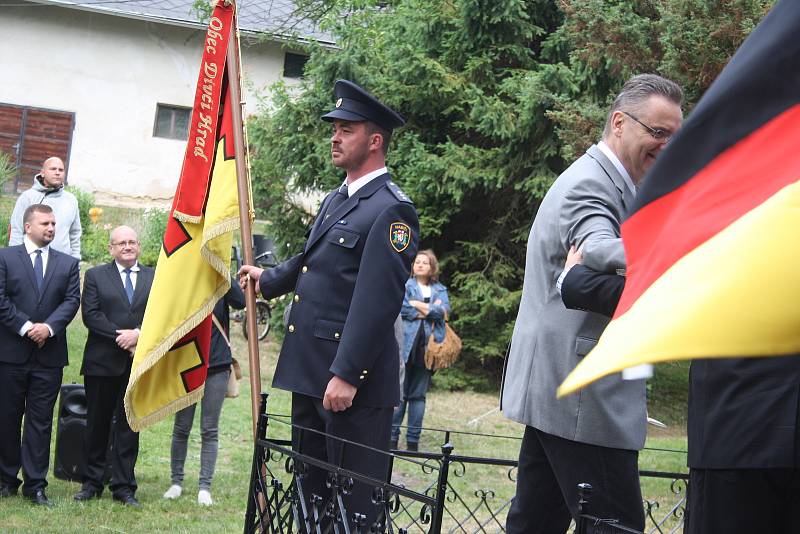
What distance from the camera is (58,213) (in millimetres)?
9805

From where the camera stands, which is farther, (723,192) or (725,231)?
(723,192)

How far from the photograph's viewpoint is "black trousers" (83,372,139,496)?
7.88m

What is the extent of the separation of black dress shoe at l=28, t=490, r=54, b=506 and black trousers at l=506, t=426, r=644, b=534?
473 centimetres

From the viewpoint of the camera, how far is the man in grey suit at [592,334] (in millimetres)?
3531

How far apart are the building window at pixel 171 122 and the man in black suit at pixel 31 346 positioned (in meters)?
18.1

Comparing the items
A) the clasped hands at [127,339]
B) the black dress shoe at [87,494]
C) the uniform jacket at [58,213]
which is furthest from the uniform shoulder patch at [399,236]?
the uniform jacket at [58,213]

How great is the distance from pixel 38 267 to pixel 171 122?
18.4 meters

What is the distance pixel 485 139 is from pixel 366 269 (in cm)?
1077

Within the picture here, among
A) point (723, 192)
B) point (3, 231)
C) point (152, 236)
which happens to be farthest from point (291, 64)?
point (723, 192)

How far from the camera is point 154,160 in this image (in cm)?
2564

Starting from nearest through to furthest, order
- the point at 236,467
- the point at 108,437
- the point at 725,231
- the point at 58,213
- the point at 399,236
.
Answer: the point at 725,231 → the point at 399,236 → the point at 108,437 → the point at 236,467 → the point at 58,213

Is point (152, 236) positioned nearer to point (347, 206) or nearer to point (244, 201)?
point (244, 201)

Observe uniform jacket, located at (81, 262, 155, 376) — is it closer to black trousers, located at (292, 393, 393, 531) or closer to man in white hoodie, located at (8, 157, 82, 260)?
man in white hoodie, located at (8, 157, 82, 260)

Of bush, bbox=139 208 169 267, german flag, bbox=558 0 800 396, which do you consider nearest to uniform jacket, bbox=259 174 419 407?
german flag, bbox=558 0 800 396
